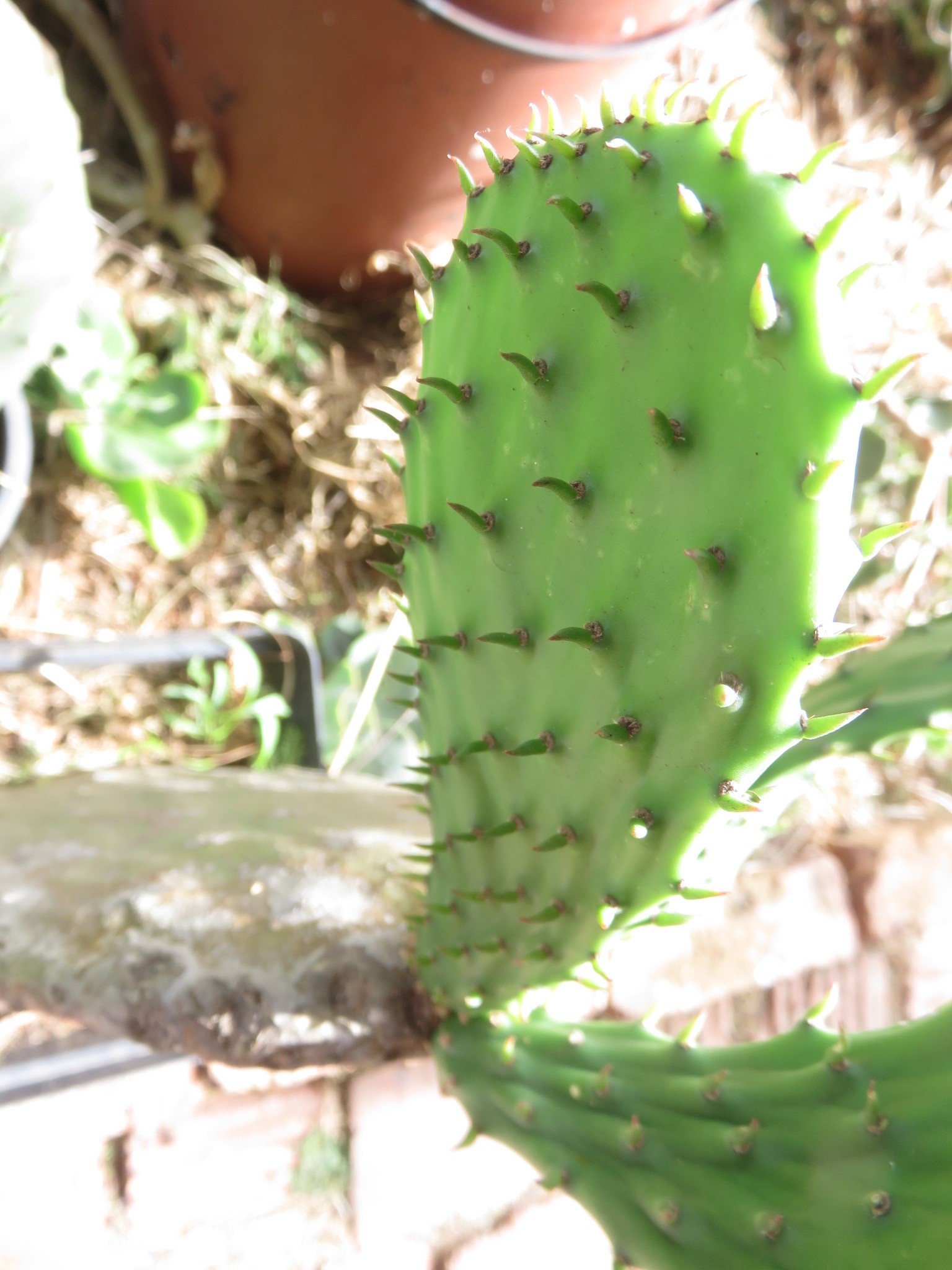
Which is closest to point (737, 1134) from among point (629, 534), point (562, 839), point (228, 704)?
point (562, 839)

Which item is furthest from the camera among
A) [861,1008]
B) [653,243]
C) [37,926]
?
[861,1008]

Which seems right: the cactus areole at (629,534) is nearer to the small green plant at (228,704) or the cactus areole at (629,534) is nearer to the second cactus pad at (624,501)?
the second cactus pad at (624,501)

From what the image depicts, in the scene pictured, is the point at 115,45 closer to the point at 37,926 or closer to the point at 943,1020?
the point at 37,926

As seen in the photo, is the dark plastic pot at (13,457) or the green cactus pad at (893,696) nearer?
the green cactus pad at (893,696)

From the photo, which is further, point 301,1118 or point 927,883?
point 927,883

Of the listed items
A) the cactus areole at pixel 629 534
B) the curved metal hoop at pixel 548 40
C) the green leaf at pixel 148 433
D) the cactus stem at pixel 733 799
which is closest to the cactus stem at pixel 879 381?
the cactus areole at pixel 629 534

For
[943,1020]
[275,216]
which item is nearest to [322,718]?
[275,216]
